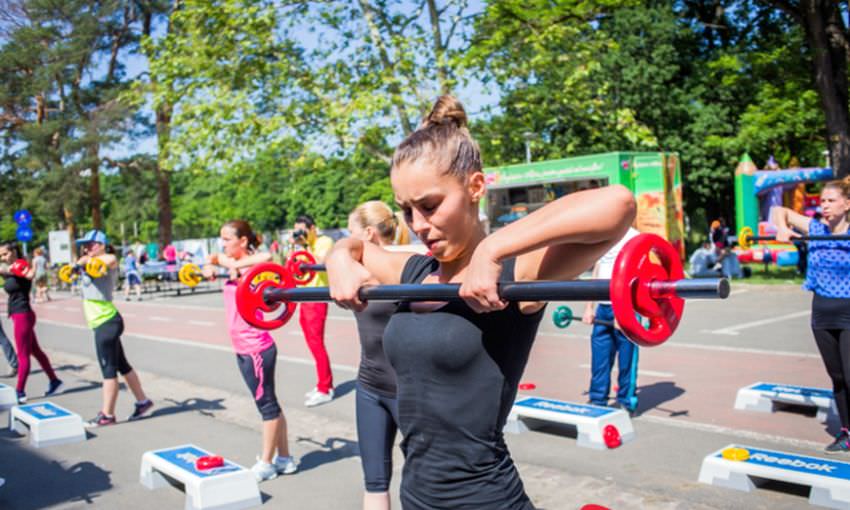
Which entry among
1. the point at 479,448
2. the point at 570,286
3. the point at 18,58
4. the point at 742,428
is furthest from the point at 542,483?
the point at 18,58

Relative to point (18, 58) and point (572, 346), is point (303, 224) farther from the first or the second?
point (572, 346)

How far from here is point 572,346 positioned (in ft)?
36.6

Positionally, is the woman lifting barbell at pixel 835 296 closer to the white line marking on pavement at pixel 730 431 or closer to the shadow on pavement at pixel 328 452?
the white line marking on pavement at pixel 730 431

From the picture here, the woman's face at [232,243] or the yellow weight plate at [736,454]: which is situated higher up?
the woman's face at [232,243]

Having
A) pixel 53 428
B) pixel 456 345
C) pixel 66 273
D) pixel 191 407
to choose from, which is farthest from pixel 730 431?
pixel 66 273

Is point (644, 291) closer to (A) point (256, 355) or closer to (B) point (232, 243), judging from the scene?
(A) point (256, 355)

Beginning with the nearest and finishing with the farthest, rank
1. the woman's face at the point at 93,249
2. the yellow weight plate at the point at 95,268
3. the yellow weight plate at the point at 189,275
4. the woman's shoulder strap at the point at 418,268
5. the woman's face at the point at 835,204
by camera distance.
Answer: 1. the woman's shoulder strap at the point at 418,268
2. the yellow weight plate at the point at 189,275
3. the woman's face at the point at 835,204
4. the yellow weight plate at the point at 95,268
5. the woman's face at the point at 93,249

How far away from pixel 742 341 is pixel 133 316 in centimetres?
1451

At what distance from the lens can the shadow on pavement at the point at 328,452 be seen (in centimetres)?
623

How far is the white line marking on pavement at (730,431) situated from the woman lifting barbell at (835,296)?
26 centimetres

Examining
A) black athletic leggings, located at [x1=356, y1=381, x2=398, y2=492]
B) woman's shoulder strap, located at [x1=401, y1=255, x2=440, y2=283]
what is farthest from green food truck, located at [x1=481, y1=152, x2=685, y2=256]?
woman's shoulder strap, located at [x1=401, y1=255, x2=440, y2=283]

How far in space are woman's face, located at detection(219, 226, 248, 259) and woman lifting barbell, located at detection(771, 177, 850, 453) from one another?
4017mm

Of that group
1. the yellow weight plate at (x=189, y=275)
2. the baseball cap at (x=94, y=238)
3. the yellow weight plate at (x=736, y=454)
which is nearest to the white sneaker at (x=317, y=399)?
the baseball cap at (x=94, y=238)

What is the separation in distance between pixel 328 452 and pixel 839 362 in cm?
408
